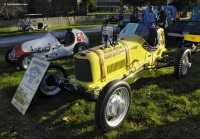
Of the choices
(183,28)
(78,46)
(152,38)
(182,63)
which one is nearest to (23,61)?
(78,46)

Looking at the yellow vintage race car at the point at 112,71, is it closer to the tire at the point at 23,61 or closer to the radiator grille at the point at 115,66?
the radiator grille at the point at 115,66

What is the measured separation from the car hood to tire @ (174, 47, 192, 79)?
15.6ft

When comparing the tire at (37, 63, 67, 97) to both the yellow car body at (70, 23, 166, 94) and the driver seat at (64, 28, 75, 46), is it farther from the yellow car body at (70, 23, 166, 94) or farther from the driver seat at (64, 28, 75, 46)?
the driver seat at (64, 28, 75, 46)

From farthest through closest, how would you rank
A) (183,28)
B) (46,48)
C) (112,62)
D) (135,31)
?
1. (183,28)
2. (46,48)
3. (135,31)
4. (112,62)

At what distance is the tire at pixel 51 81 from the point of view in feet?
17.8

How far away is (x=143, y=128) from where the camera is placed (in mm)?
4309

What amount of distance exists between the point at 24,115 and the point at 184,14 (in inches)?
1363

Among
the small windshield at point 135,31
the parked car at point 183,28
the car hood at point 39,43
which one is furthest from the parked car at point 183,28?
the car hood at point 39,43

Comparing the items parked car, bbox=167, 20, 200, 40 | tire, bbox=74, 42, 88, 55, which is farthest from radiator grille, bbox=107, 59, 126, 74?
parked car, bbox=167, 20, 200, 40

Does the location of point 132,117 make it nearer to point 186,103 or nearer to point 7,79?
point 186,103

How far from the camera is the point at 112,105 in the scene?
4215 millimetres

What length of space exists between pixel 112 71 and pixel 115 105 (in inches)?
41.3

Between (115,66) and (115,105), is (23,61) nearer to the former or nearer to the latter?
(115,66)

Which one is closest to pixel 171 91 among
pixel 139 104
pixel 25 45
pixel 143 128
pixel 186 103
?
pixel 186 103
